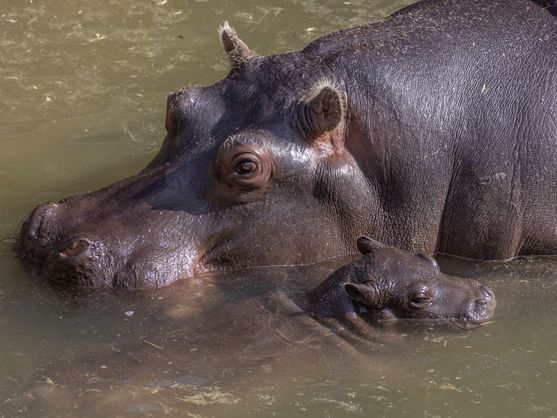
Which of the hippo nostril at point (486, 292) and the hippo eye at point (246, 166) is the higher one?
the hippo eye at point (246, 166)

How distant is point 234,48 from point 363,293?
6.00 ft

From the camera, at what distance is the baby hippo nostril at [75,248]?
272 inches

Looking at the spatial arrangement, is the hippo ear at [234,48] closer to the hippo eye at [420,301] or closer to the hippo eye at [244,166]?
the hippo eye at [244,166]

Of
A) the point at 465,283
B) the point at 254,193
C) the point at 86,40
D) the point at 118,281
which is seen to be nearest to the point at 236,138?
the point at 254,193

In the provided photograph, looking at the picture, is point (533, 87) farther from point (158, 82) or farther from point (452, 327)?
point (158, 82)

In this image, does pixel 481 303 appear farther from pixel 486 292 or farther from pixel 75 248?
pixel 75 248

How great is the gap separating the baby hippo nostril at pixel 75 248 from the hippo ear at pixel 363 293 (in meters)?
1.46

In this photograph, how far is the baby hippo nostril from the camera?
6.91 metres

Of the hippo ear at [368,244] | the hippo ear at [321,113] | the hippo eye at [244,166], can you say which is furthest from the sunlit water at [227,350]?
the hippo ear at [321,113]

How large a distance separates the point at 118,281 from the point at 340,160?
1.43 m

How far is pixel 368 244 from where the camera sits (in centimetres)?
699

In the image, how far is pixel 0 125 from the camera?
377 inches

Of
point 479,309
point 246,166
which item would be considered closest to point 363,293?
point 479,309

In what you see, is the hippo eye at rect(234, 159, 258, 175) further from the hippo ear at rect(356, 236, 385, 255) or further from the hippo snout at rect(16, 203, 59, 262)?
the hippo snout at rect(16, 203, 59, 262)
